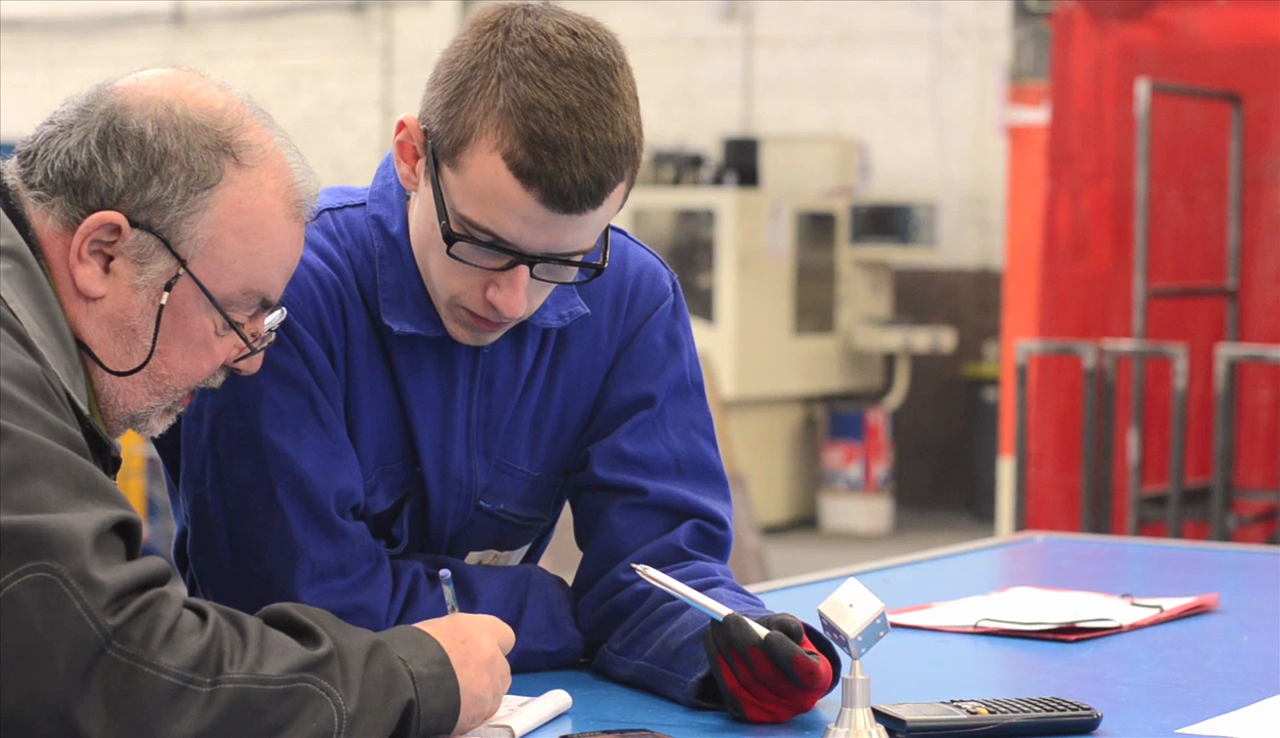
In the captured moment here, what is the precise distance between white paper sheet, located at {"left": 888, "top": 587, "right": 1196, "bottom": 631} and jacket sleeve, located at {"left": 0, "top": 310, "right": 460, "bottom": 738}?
2.31ft

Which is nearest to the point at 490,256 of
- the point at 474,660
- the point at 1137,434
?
the point at 474,660

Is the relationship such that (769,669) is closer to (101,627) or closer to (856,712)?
(856,712)

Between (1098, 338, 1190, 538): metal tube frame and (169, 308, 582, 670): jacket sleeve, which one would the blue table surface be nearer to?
(169, 308, 582, 670): jacket sleeve

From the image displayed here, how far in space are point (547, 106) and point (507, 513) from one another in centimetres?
40

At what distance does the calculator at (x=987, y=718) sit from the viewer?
42.6 inches

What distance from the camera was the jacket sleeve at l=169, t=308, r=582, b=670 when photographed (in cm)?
120

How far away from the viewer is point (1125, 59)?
12.6 ft

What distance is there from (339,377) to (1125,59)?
307 centimetres

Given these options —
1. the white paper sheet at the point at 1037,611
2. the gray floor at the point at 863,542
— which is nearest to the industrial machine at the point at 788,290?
the gray floor at the point at 863,542

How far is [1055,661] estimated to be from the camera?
1346 millimetres

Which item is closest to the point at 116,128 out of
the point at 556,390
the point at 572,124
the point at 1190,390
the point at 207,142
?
the point at 207,142

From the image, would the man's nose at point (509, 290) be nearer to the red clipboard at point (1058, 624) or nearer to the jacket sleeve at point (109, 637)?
the jacket sleeve at point (109, 637)

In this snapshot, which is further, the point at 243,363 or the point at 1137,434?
the point at 1137,434

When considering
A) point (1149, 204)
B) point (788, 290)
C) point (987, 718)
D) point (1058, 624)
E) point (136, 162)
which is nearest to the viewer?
point (136, 162)
